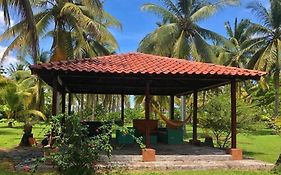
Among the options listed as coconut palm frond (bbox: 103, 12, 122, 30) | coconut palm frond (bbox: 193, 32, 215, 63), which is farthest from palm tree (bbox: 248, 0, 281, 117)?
coconut palm frond (bbox: 103, 12, 122, 30)

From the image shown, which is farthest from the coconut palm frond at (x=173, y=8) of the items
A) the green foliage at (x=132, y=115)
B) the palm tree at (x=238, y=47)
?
the green foliage at (x=132, y=115)

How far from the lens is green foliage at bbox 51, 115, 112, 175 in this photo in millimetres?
8500

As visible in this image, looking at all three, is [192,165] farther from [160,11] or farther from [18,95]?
[18,95]

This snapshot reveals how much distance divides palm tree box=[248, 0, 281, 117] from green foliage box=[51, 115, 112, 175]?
2156cm

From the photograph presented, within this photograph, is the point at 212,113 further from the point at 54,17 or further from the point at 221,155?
the point at 54,17

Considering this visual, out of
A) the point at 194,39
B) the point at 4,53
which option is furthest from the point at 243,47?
the point at 4,53

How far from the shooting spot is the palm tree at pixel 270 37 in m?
28.3

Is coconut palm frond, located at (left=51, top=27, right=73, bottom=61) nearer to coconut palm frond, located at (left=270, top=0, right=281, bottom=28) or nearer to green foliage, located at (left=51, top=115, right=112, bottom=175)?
green foliage, located at (left=51, top=115, right=112, bottom=175)

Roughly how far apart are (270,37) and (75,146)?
24.6 m

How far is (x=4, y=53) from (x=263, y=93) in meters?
28.0

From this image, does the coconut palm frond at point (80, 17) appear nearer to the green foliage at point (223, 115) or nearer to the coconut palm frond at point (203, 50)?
the green foliage at point (223, 115)

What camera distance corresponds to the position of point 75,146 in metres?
8.55

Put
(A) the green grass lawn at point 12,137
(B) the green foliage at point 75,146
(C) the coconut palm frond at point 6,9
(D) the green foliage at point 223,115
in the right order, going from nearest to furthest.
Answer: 1. (B) the green foliage at point 75,146
2. (C) the coconut palm frond at point 6,9
3. (A) the green grass lawn at point 12,137
4. (D) the green foliage at point 223,115

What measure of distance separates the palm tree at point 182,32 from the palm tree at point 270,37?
5.37 metres
